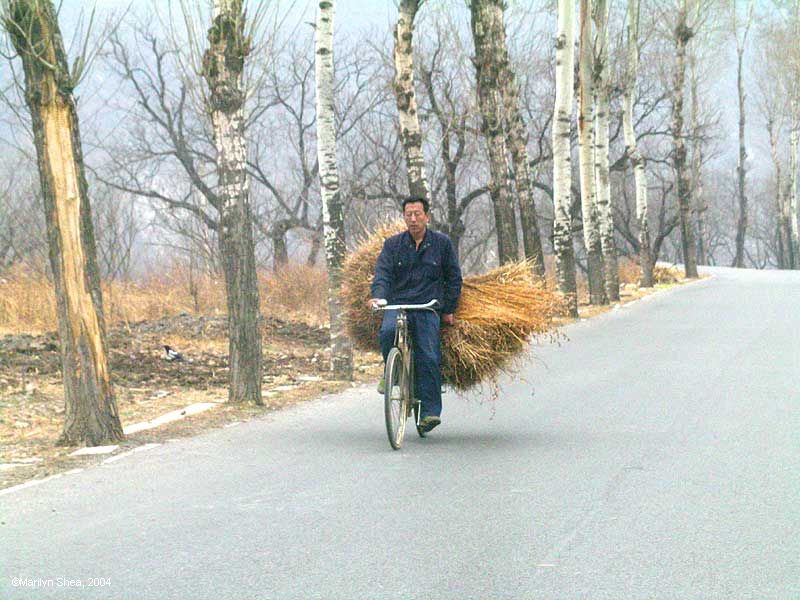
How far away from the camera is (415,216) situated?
10.3 m

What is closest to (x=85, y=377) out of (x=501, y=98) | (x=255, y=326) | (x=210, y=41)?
(x=255, y=326)

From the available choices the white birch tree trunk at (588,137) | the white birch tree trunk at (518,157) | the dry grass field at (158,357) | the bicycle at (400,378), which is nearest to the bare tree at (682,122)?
the white birch tree trunk at (588,137)

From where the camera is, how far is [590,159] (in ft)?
109

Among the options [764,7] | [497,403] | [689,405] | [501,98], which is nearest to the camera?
[689,405]

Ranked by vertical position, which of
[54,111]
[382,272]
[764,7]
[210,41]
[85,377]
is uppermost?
[764,7]

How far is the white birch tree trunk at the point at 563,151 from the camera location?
93.6ft

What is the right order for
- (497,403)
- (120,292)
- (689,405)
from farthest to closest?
(120,292), (497,403), (689,405)

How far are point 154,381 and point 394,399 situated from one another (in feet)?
22.1

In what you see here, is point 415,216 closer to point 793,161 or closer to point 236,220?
point 236,220

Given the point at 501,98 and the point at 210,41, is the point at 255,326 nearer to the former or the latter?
the point at 210,41

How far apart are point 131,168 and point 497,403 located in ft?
121

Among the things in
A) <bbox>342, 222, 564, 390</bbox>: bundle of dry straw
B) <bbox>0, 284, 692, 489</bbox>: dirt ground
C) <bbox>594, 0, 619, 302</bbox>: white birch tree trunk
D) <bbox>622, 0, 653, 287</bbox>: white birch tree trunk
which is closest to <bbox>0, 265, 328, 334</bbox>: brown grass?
<bbox>0, 284, 692, 489</bbox>: dirt ground

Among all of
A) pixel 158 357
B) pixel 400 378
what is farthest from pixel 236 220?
pixel 158 357

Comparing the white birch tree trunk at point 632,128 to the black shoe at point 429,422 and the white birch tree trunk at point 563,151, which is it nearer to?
the white birch tree trunk at point 563,151
